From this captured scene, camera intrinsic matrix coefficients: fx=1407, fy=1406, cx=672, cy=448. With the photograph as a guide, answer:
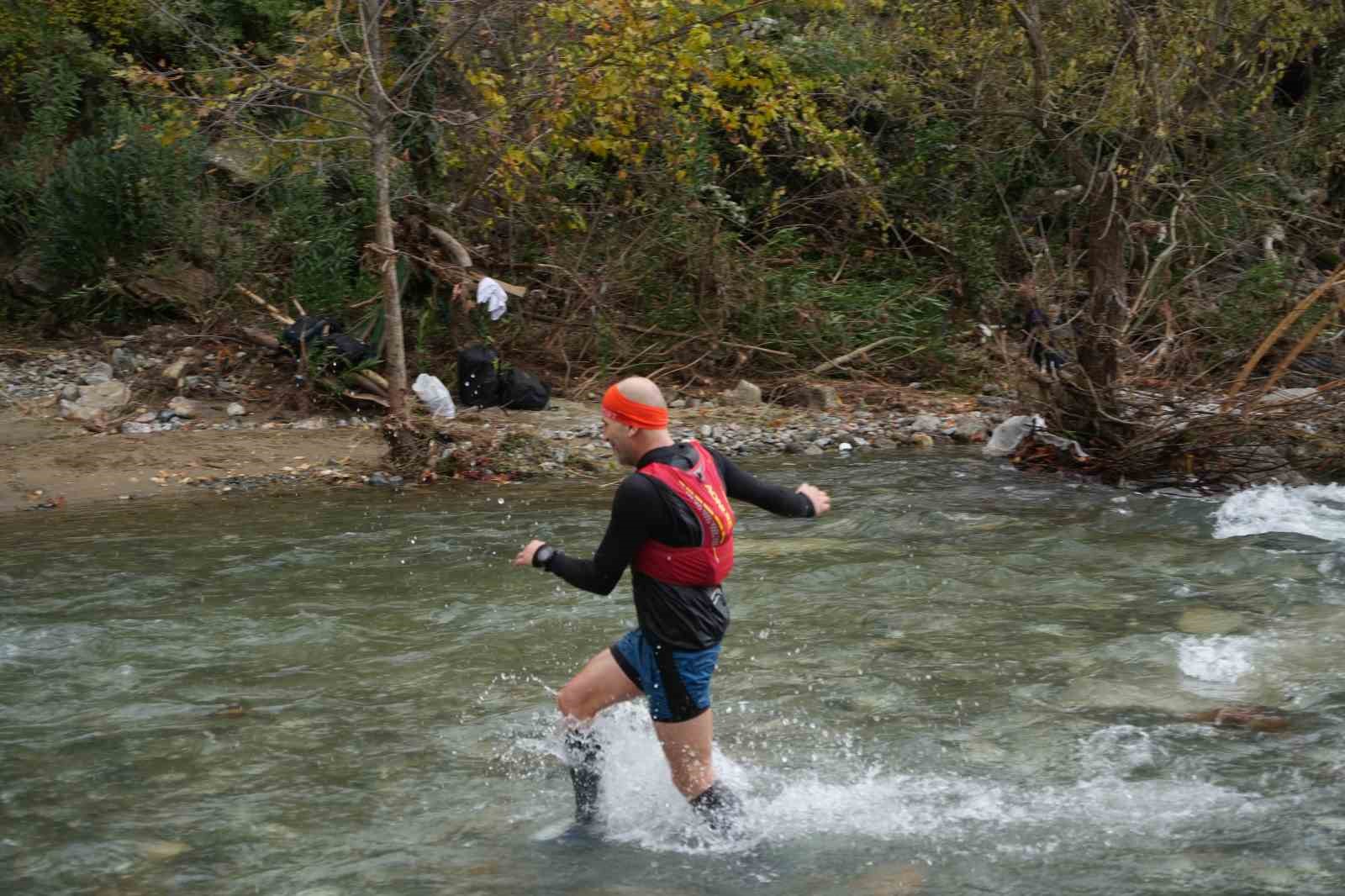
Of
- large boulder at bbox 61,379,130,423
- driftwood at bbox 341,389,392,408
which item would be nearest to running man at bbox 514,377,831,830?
driftwood at bbox 341,389,392,408

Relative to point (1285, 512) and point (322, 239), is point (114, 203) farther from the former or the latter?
point (1285, 512)

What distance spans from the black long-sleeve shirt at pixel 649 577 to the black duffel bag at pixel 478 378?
376 inches

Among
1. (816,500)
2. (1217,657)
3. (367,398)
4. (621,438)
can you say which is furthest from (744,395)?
(621,438)

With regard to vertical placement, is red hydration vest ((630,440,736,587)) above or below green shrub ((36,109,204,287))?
below

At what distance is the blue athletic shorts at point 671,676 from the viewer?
4.99m

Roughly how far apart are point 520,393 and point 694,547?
9.77 meters

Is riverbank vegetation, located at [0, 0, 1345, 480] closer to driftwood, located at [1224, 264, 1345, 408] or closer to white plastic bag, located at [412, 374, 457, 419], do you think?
driftwood, located at [1224, 264, 1345, 408]

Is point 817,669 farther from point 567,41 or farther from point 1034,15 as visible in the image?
point 1034,15

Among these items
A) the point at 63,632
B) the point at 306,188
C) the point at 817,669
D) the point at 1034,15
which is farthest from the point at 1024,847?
the point at 306,188

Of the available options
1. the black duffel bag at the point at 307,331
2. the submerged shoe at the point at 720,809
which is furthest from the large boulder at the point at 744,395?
the submerged shoe at the point at 720,809

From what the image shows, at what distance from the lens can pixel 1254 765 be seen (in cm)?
604

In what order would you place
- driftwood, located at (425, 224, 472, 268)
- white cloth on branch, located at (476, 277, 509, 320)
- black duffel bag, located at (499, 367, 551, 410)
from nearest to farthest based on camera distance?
black duffel bag, located at (499, 367, 551, 410), white cloth on branch, located at (476, 277, 509, 320), driftwood, located at (425, 224, 472, 268)

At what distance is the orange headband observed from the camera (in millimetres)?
4980

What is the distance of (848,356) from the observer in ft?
54.8
